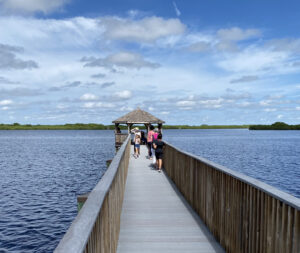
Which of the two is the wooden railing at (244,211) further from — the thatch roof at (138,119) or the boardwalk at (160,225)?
the thatch roof at (138,119)

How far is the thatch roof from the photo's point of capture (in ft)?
100.0

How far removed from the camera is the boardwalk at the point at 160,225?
15.4 ft

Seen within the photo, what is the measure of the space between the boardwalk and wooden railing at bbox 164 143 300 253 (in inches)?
11.7

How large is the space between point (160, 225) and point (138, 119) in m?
25.1

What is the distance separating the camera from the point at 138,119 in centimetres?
3069

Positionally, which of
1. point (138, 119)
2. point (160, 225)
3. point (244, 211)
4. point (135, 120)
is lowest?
point (160, 225)

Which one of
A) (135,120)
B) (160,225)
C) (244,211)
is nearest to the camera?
(244,211)

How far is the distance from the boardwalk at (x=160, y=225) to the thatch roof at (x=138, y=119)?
836 inches

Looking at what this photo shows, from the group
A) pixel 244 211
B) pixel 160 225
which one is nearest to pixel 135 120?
pixel 160 225

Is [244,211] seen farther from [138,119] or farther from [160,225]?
[138,119]

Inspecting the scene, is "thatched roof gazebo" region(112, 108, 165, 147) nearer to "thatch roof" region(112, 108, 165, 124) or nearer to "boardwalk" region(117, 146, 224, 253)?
"thatch roof" region(112, 108, 165, 124)

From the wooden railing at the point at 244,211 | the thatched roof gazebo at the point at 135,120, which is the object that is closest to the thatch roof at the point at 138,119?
the thatched roof gazebo at the point at 135,120

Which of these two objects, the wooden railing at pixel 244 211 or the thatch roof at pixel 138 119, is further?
the thatch roof at pixel 138 119

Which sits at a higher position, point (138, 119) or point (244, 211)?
point (138, 119)
